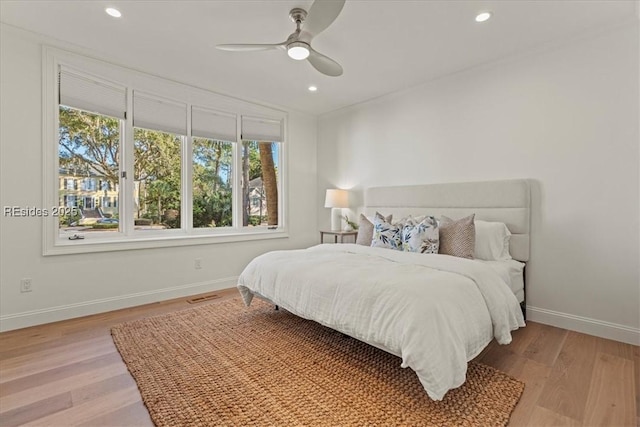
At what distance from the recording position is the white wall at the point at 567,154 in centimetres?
248

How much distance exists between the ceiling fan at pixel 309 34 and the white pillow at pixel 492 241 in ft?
6.65

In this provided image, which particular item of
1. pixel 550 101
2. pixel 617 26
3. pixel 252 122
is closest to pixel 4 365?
pixel 252 122

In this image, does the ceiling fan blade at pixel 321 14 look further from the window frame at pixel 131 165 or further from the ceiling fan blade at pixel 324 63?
the window frame at pixel 131 165

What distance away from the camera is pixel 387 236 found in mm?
3180

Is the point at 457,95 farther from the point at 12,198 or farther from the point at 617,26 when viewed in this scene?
the point at 12,198

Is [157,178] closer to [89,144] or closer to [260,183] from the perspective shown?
[89,144]

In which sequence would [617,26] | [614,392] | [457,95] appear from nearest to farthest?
[614,392]
[617,26]
[457,95]

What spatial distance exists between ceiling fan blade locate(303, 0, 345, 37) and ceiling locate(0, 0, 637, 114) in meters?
0.28

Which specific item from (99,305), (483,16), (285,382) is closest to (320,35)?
(483,16)

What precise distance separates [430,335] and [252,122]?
390 cm

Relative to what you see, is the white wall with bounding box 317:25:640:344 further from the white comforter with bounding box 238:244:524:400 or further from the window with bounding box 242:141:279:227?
the window with bounding box 242:141:279:227

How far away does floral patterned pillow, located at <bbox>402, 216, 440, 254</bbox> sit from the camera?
2.85 metres

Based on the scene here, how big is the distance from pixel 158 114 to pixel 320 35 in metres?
2.21

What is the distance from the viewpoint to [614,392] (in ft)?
5.84
